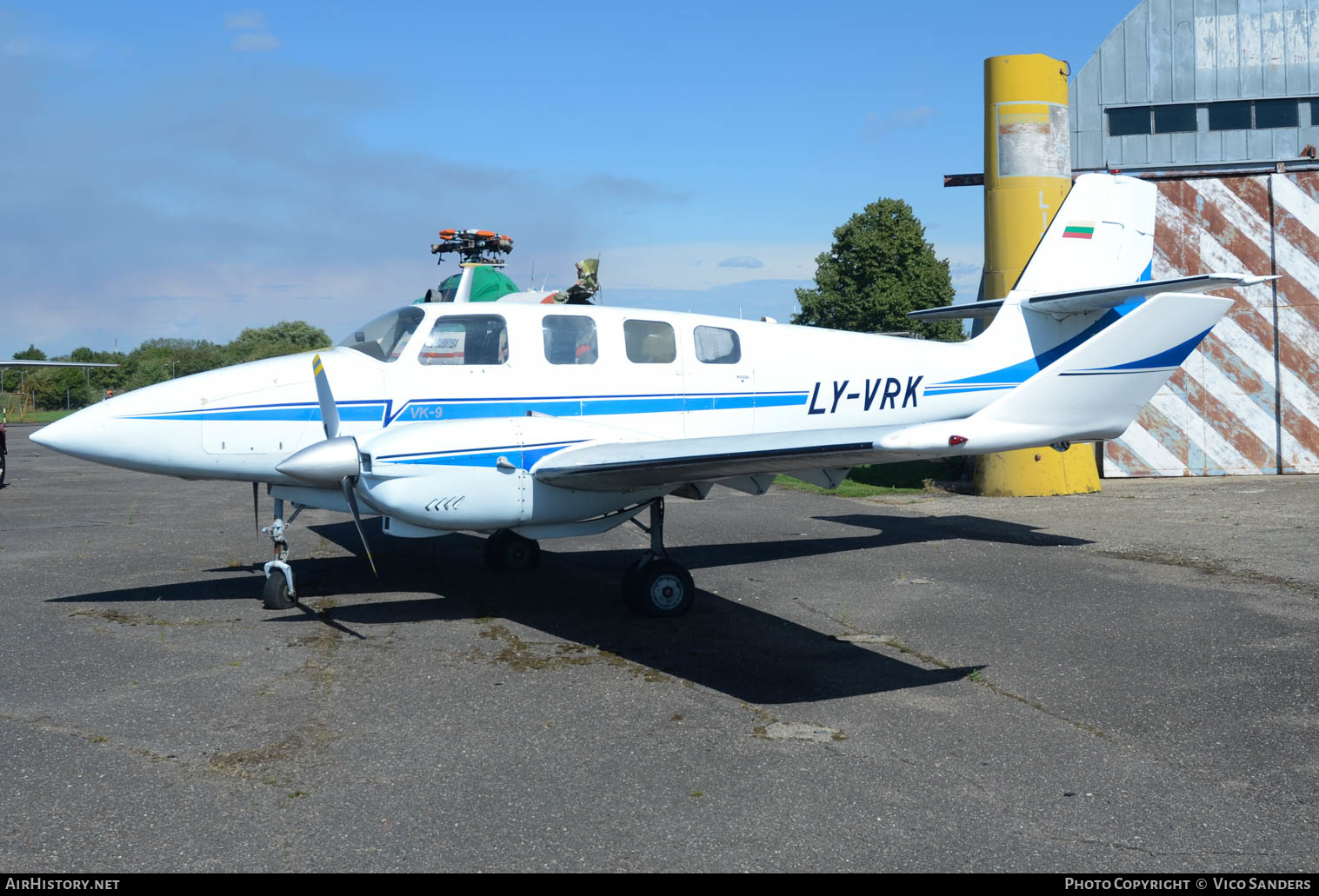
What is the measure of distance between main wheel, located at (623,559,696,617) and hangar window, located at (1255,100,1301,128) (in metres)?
45.6

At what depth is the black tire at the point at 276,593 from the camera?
30.9 feet

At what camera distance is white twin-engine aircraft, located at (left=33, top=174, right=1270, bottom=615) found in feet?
27.0

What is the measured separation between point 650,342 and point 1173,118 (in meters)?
43.1

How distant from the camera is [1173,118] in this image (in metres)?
43.7

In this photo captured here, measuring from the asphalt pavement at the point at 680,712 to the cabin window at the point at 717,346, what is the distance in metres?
2.47

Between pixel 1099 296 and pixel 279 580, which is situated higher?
pixel 1099 296

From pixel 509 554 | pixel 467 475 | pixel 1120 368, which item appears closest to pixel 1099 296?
pixel 1120 368

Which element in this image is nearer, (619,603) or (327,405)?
(327,405)

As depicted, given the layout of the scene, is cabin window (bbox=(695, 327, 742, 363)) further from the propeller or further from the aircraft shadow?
the propeller

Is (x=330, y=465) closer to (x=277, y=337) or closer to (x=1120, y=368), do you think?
(x=1120, y=368)

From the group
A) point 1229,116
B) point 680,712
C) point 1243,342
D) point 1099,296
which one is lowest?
point 680,712

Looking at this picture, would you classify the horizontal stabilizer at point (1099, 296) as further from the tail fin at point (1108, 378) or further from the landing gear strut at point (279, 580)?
the landing gear strut at point (279, 580)

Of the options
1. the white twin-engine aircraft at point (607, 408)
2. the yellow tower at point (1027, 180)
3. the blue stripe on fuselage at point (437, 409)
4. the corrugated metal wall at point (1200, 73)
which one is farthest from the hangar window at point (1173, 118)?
the blue stripe on fuselage at point (437, 409)

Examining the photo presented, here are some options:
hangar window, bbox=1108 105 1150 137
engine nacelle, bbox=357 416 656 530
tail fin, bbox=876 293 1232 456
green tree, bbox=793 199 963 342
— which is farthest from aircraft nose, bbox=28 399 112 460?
hangar window, bbox=1108 105 1150 137
